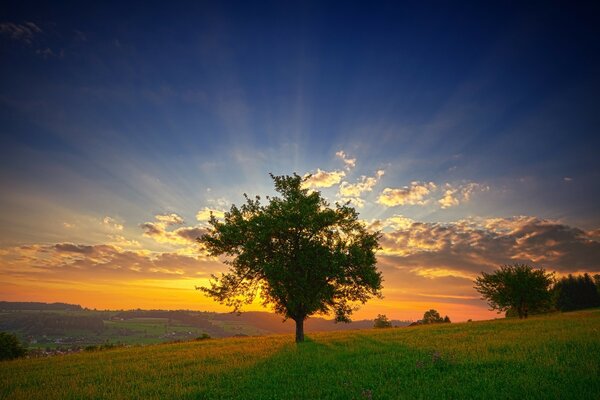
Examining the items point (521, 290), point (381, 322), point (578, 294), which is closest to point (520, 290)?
point (521, 290)

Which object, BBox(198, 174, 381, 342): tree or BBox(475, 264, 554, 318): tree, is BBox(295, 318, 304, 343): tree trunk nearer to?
BBox(198, 174, 381, 342): tree

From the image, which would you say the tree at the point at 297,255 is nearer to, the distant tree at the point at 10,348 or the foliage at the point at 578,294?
the distant tree at the point at 10,348

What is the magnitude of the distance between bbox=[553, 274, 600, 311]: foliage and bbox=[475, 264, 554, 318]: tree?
85200 mm

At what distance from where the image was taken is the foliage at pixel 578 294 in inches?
4843

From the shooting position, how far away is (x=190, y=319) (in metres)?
192

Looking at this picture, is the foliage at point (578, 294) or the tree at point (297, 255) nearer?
the tree at point (297, 255)

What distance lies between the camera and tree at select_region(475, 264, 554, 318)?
2167 inches

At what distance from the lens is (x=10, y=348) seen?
97.5 feet

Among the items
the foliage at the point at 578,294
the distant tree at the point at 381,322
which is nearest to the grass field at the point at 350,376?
the distant tree at the point at 381,322

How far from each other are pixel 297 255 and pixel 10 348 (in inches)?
1039

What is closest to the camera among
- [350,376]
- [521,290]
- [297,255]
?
[350,376]

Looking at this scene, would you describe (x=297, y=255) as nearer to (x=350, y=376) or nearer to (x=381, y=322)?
(x=350, y=376)

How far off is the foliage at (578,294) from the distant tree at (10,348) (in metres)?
149

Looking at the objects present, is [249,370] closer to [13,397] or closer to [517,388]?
[13,397]
